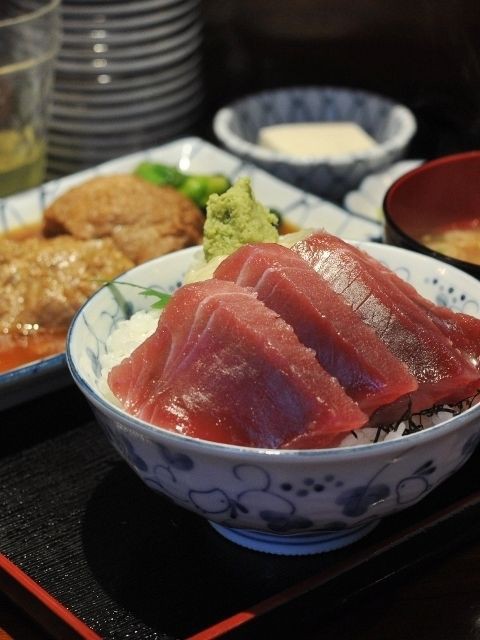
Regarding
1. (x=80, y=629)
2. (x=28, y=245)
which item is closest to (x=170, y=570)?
(x=80, y=629)

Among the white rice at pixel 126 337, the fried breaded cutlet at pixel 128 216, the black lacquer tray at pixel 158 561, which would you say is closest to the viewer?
the black lacquer tray at pixel 158 561

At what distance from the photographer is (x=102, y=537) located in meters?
1.55

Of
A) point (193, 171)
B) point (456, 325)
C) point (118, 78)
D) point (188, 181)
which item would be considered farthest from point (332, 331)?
point (118, 78)

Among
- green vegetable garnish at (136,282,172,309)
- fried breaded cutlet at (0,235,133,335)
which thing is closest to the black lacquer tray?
green vegetable garnish at (136,282,172,309)

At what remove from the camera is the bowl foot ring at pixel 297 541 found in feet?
4.80

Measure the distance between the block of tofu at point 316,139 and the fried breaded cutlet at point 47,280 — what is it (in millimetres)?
1005

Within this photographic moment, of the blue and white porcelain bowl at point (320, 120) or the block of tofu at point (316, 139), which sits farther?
the block of tofu at point (316, 139)

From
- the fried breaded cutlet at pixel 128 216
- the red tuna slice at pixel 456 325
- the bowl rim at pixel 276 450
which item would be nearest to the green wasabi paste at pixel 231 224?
the red tuna slice at pixel 456 325

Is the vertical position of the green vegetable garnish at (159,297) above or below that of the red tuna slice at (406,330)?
below

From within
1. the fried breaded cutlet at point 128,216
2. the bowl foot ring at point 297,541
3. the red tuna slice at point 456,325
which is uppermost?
the red tuna slice at point 456,325

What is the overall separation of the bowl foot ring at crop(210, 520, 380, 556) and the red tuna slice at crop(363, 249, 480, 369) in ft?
1.03

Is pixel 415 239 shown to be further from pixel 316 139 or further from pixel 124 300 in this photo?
pixel 316 139

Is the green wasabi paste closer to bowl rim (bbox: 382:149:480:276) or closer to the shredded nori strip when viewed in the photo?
bowl rim (bbox: 382:149:480:276)

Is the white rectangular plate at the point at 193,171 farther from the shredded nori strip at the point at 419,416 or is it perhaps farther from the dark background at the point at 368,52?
the shredded nori strip at the point at 419,416
